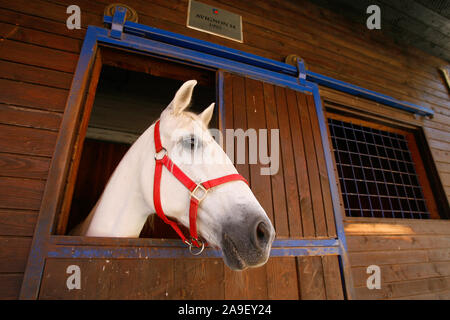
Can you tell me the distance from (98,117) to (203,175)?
12.6ft

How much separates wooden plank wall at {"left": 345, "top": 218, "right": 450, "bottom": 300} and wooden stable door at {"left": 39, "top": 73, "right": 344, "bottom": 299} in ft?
1.39

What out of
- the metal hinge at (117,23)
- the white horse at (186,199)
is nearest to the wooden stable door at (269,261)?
the white horse at (186,199)

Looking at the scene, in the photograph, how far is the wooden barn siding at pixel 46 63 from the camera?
1.10 metres

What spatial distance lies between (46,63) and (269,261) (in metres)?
2.20

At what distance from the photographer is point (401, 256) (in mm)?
2164

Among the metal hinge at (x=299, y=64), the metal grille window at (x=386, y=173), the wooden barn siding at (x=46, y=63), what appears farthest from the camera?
the metal grille window at (x=386, y=173)

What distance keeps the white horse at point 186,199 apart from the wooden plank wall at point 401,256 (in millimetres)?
1580

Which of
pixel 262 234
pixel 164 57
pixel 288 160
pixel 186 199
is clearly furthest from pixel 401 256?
pixel 164 57

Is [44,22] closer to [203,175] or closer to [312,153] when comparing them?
[203,175]

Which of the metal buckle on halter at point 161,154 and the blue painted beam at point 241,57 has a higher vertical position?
the blue painted beam at point 241,57

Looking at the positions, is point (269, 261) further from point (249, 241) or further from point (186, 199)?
point (186, 199)

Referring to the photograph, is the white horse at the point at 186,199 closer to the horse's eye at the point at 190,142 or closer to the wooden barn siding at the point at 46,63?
the horse's eye at the point at 190,142

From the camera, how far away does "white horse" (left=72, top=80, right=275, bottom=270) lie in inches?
34.0

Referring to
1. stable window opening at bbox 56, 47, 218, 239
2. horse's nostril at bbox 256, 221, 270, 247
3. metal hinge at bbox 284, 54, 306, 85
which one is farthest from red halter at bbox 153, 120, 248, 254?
metal hinge at bbox 284, 54, 306, 85
